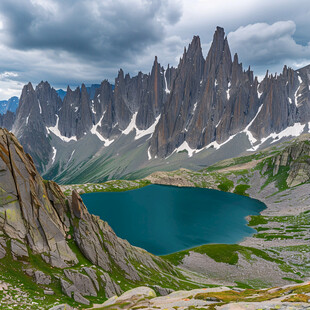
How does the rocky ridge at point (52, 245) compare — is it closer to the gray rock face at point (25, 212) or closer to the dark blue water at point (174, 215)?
the gray rock face at point (25, 212)

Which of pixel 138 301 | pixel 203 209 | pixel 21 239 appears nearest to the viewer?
pixel 138 301

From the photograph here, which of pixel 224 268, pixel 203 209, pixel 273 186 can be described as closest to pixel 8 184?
pixel 224 268

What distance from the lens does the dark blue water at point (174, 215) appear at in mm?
93312

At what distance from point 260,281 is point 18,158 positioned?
62483 millimetres

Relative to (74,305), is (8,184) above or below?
above

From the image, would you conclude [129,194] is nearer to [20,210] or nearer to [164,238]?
[164,238]

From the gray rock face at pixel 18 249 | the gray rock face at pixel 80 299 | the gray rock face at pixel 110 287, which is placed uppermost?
the gray rock face at pixel 18 249

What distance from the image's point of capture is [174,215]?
401ft

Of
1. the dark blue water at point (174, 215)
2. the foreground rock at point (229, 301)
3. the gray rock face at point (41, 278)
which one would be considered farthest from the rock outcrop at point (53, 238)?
the dark blue water at point (174, 215)

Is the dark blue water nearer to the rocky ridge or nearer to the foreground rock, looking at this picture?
the rocky ridge

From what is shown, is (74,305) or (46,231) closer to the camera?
(74,305)

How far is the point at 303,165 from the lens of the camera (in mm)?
161500

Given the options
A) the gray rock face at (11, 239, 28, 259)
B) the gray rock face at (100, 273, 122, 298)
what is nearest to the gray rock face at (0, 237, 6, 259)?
the gray rock face at (11, 239, 28, 259)

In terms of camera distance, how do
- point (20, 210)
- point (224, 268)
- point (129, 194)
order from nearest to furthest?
point (20, 210), point (224, 268), point (129, 194)
